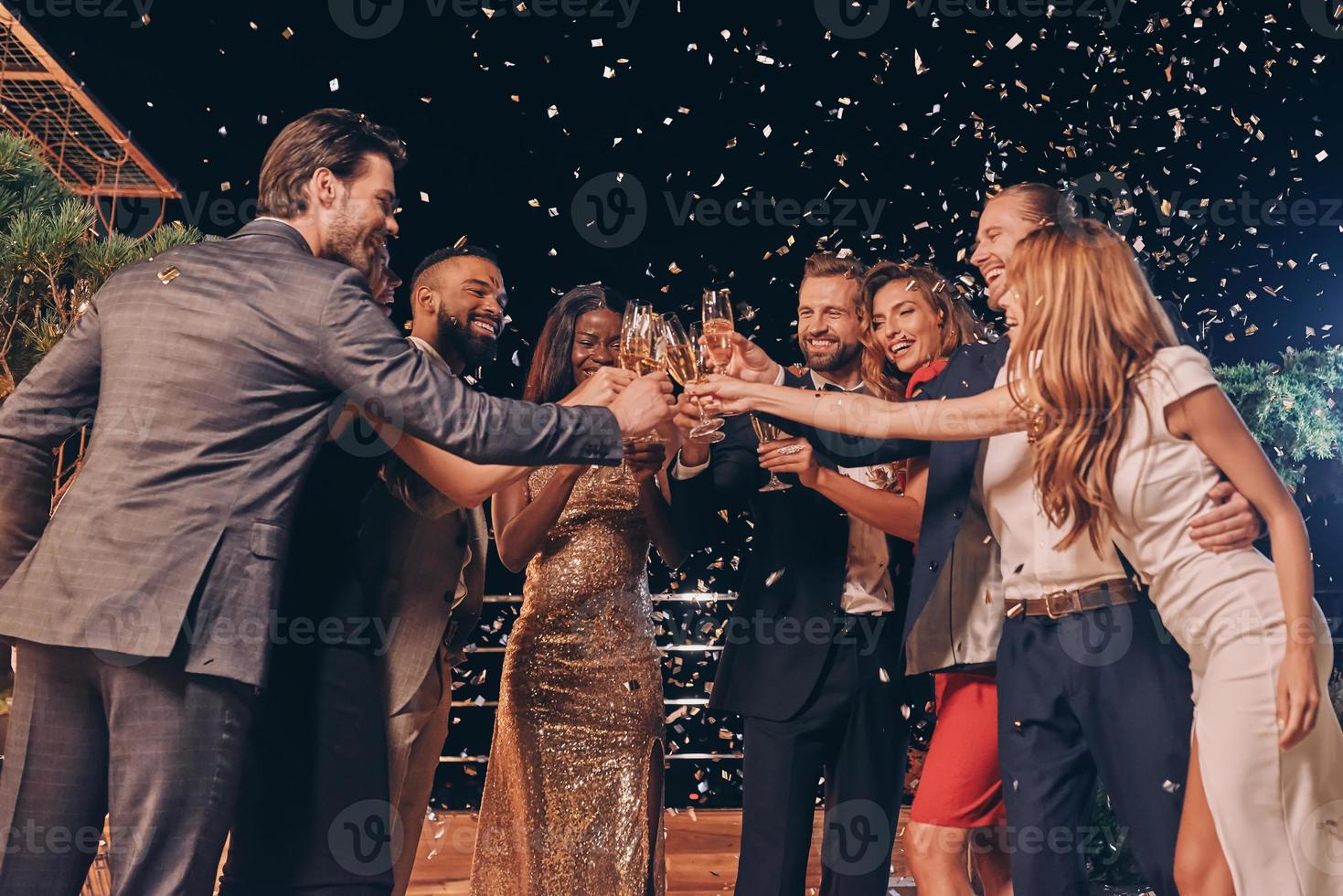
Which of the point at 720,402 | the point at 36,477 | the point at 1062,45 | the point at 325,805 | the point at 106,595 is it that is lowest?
the point at 325,805

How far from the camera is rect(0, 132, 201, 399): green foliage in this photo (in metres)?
2.87

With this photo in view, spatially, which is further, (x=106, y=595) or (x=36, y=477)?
(x=36, y=477)

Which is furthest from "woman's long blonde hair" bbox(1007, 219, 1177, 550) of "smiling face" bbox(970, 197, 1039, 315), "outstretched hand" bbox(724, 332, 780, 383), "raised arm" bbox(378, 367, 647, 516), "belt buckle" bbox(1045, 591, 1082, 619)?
"raised arm" bbox(378, 367, 647, 516)

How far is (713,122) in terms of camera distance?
16.8ft

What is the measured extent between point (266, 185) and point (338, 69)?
306cm

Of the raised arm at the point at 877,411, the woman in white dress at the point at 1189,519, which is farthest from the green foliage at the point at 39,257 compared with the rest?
the woman in white dress at the point at 1189,519

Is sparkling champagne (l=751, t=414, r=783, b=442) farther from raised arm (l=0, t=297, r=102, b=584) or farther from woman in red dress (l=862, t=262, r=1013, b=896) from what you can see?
raised arm (l=0, t=297, r=102, b=584)

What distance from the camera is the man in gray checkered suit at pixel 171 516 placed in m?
1.70

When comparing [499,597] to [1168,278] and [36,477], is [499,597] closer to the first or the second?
[36,477]

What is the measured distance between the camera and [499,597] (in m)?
4.36

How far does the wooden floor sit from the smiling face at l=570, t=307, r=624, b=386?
5.46ft

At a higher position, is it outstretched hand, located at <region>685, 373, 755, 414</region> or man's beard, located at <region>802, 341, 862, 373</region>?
man's beard, located at <region>802, 341, 862, 373</region>

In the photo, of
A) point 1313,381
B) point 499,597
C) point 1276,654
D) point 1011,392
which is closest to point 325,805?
point 1011,392

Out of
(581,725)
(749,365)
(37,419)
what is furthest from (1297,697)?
(37,419)
